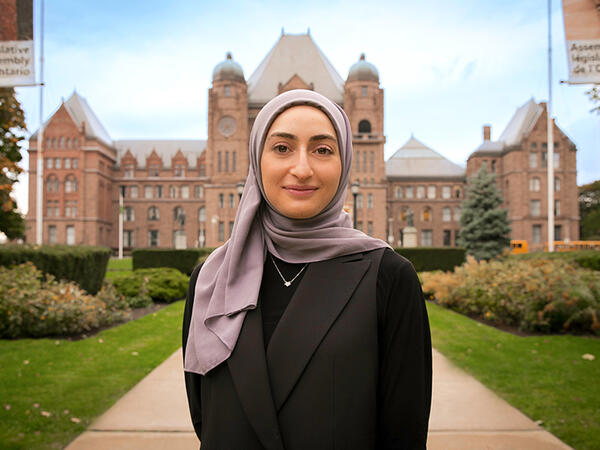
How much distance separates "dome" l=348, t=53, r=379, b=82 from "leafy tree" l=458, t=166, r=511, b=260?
26068mm

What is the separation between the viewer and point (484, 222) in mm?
28734

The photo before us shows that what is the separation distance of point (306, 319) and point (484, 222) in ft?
95.9

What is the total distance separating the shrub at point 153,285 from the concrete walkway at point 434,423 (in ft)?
27.4

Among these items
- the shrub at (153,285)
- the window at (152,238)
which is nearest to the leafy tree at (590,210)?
the window at (152,238)

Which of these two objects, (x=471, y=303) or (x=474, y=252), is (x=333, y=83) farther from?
(x=471, y=303)

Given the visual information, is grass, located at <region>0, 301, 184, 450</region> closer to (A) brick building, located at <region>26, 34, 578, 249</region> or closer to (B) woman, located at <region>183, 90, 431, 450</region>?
(B) woman, located at <region>183, 90, 431, 450</region>

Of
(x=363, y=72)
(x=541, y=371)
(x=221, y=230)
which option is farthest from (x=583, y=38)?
(x=363, y=72)

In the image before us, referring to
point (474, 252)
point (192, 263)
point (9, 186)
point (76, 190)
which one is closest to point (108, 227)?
point (76, 190)

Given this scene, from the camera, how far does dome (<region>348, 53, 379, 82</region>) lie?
53375 millimetres

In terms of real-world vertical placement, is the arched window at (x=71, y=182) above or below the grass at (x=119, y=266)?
above

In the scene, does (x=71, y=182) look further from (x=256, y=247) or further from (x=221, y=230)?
(x=256, y=247)

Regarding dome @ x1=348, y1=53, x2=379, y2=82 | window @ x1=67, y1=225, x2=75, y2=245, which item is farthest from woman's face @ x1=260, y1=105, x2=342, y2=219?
window @ x1=67, y1=225, x2=75, y2=245

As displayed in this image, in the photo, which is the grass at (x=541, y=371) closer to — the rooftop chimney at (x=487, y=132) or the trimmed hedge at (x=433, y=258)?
the trimmed hedge at (x=433, y=258)

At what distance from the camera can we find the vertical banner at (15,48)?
5301 mm
